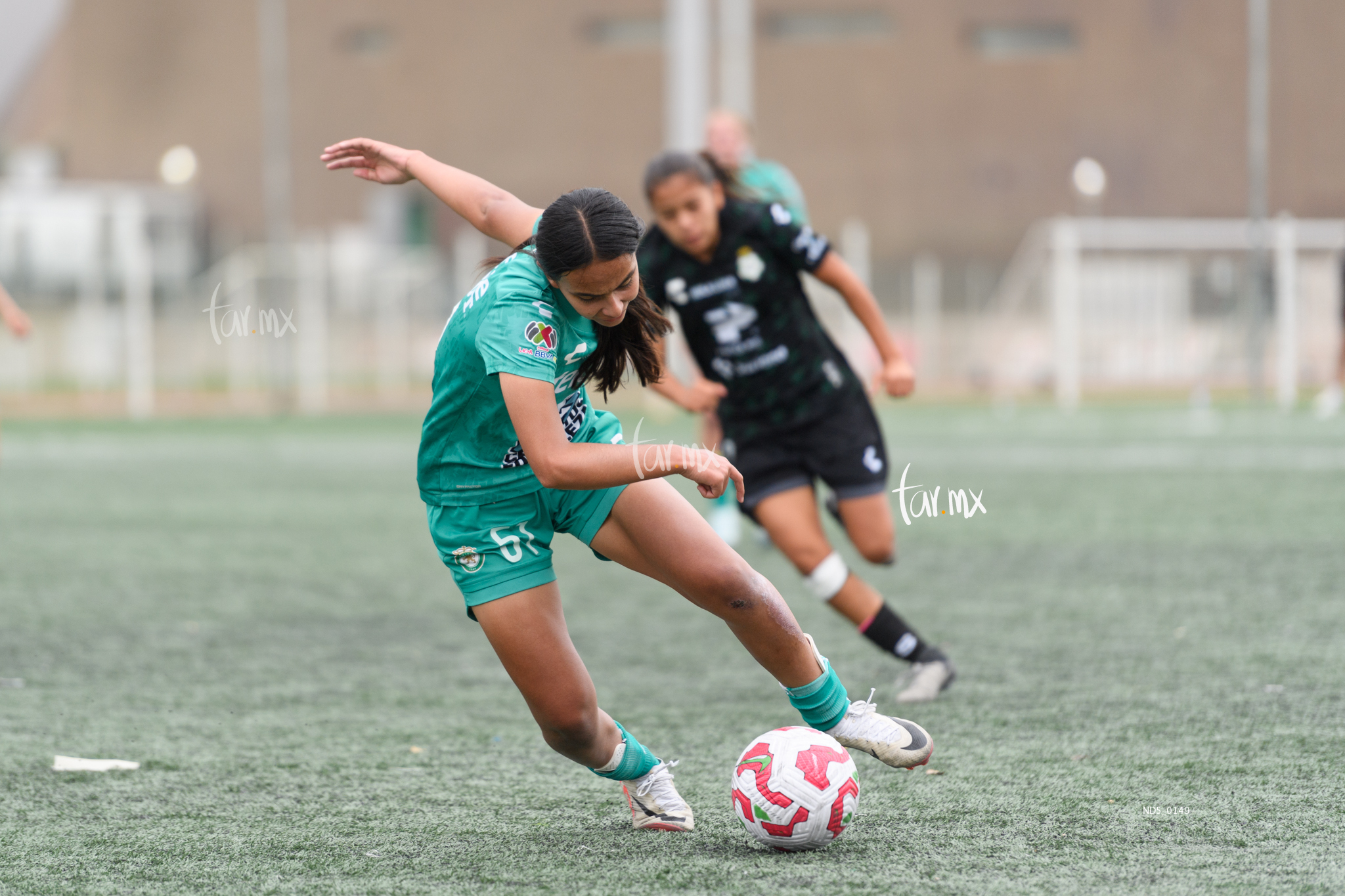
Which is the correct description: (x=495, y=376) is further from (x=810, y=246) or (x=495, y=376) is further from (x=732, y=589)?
(x=810, y=246)

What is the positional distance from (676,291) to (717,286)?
15 cm

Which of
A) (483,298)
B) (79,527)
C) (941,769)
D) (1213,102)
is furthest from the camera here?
(1213,102)

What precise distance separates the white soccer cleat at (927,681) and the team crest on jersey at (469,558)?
1924mm

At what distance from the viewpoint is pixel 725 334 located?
549 centimetres

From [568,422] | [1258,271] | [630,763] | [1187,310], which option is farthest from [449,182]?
[1187,310]

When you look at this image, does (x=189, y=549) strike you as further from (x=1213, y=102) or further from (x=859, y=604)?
(x=1213, y=102)

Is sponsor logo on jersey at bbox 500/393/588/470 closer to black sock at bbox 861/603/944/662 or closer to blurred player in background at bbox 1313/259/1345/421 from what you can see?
black sock at bbox 861/603/944/662

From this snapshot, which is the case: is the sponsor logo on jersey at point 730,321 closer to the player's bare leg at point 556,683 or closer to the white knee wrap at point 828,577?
the white knee wrap at point 828,577

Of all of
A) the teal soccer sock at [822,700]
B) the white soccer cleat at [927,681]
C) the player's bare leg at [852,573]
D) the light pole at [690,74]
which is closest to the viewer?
the teal soccer sock at [822,700]

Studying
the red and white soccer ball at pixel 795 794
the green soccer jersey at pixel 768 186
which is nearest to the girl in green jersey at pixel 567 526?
the red and white soccer ball at pixel 795 794

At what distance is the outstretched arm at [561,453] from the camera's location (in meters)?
3.15

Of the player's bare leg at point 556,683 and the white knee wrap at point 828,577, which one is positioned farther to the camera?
the white knee wrap at point 828,577

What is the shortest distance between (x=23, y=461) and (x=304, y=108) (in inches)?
1098

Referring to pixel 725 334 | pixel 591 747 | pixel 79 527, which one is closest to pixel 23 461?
pixel 79 527
